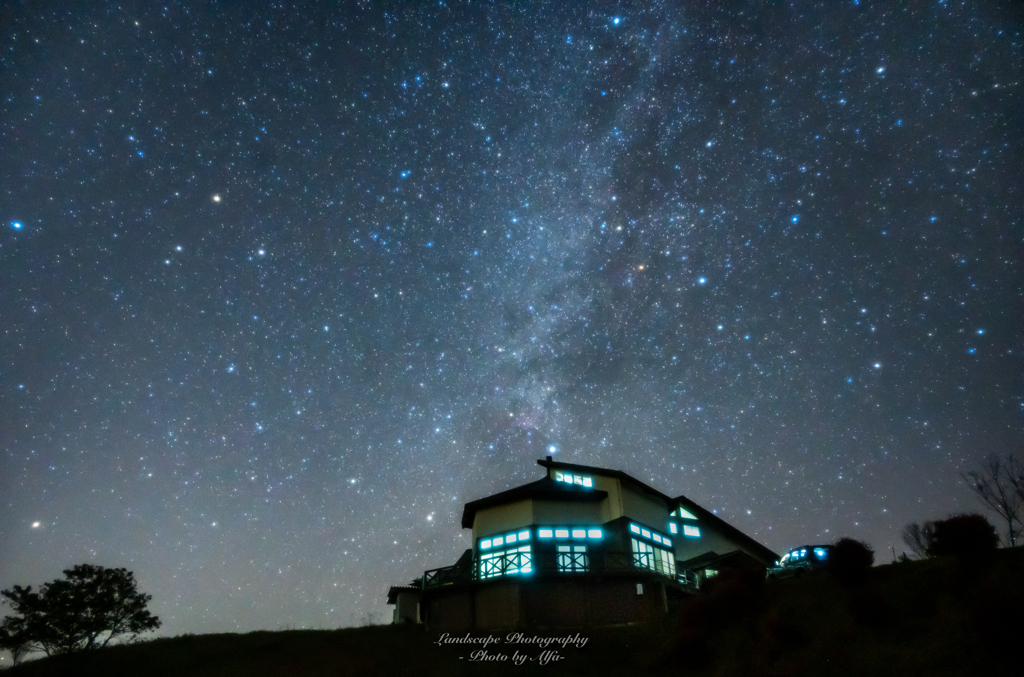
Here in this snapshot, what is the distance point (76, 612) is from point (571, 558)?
25.6 meters

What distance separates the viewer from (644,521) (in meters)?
36.6

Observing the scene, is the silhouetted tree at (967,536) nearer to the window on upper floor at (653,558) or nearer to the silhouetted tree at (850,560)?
the silhouetted tree at (850,560)

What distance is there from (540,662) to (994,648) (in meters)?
15.3

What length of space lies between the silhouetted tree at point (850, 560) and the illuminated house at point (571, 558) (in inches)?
345

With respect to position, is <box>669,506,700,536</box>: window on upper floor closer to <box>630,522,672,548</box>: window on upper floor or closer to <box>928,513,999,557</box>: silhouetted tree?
<box>630,522,672,548</box>: window on upper floor

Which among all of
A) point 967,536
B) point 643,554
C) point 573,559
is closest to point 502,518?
point 573,559

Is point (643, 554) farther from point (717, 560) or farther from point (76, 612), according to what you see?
point (76, 612)

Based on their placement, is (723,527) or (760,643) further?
(723,527)

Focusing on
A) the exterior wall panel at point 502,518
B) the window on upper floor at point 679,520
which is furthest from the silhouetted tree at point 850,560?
the window on upper floor at point 679,520

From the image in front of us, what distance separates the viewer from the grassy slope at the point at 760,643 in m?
16.2

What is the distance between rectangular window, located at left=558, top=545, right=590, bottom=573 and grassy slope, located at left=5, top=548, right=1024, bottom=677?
5.11 meters

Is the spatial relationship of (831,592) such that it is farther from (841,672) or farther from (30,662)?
(30,662)

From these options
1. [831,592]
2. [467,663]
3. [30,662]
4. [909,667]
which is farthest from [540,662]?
[30,662]

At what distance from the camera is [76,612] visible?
30.0 metres
